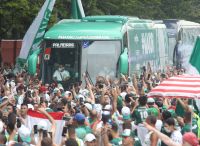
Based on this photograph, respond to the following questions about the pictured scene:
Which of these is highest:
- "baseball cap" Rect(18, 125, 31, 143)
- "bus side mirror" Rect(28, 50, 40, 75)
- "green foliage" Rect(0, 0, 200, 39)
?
"baseball cap" Rect(18, 125, 31, 143)

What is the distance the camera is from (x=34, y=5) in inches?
1363

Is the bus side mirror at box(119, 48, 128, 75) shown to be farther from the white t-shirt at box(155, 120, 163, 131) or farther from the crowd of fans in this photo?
the white t-shirt at box(155, 120, 163, 131)

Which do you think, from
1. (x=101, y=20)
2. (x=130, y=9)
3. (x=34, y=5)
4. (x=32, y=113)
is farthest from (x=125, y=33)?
(x=130, y=9)

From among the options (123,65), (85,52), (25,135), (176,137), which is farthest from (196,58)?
(85,52)

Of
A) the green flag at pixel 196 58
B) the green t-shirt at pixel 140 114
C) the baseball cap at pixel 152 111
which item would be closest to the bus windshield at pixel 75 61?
the green flag at pixel 196 58

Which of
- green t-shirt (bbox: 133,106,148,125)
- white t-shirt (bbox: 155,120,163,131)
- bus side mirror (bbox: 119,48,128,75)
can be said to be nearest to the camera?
white t-shirt (bbox: 155,120,163,131)

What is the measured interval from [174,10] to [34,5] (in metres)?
22.3

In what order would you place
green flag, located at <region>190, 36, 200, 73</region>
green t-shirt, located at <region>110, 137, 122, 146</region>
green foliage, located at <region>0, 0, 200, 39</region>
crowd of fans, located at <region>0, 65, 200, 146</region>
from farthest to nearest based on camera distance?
green foliage, located at <region>0, 0, 200, 39</region>, green flag, located at <region>190, 36, 200, 73</region>, green t-shirt, located at <region>110, 137, 122, 146</region>, crowd of fans, located at <region>0, 65, 200, 146</region>

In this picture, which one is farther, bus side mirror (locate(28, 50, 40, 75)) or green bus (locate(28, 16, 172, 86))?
green bus (locate(28, 16, 172, 86))

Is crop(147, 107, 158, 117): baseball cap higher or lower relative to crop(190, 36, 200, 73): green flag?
lower

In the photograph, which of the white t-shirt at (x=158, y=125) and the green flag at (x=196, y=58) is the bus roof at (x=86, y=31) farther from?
the white t-shirt at (x=158, y=125)

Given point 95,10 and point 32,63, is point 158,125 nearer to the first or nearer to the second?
point 32,63

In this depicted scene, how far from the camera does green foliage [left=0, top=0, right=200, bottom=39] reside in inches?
1334

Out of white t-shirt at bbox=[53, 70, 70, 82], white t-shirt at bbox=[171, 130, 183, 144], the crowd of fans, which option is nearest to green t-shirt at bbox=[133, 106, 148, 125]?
the crowd of fans
